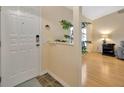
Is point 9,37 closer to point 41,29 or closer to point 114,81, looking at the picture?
point 41,29

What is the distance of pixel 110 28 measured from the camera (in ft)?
25.6

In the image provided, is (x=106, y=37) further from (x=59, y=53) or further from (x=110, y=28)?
(x=59, y=53)

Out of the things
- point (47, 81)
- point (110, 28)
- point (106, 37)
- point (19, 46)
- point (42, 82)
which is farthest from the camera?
point (106, 37)

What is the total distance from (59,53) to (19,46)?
0.94m

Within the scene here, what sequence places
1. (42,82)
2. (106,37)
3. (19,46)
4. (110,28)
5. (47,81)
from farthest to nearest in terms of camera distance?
(106,37)
(110,28)
(47,81)
(42,82)
(19,46)

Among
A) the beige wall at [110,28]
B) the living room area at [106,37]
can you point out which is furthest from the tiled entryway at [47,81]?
the beige wall at [110,28]

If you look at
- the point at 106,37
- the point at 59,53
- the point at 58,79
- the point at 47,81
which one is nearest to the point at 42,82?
the point at 47,81

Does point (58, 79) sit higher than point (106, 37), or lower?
lower

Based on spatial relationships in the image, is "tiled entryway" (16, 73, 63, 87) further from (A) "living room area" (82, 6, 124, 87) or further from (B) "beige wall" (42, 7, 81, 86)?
(A) "living room area" (82, 6, 124, 87)

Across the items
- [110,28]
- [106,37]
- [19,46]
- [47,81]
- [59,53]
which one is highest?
[110,28]

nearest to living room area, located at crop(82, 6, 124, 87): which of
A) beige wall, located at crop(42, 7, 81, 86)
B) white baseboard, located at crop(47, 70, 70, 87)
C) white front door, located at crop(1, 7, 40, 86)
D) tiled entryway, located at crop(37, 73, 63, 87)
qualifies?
beige wall, located at crop(42, 7, 81, 86)

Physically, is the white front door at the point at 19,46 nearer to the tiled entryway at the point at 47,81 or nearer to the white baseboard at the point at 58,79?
the tiled entryway at the point at 47,81
